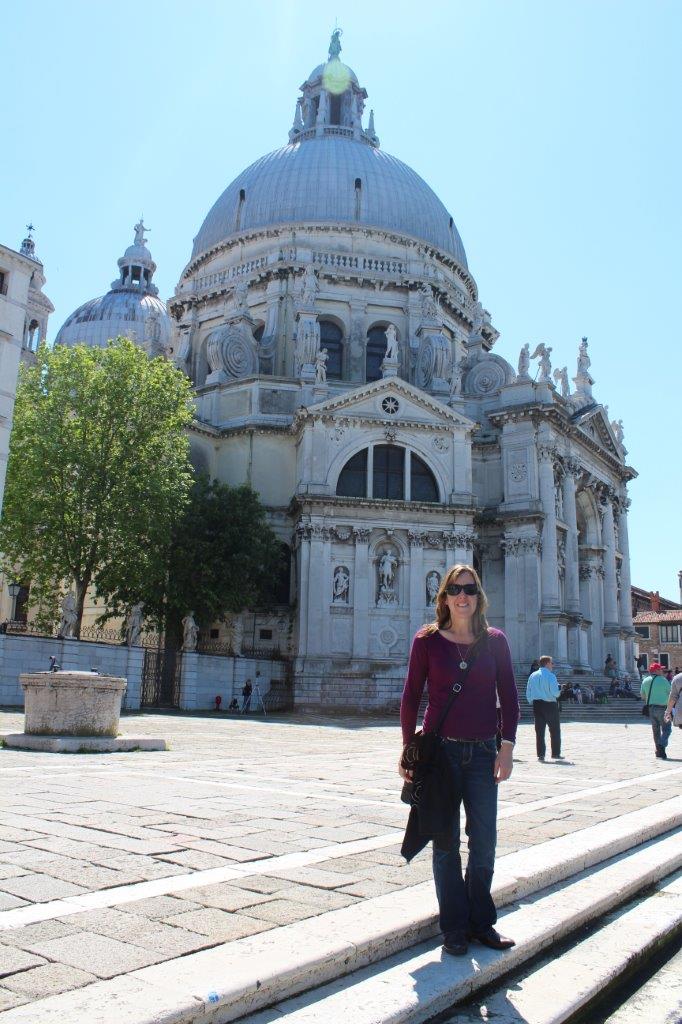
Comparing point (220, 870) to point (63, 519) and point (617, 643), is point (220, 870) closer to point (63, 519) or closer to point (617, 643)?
point (63, 519)

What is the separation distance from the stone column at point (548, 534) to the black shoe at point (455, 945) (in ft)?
116

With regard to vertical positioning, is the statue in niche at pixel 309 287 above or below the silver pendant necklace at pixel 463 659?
above

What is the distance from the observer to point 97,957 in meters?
3.45

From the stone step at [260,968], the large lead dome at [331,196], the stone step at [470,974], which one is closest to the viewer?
the stone step at [260,968]

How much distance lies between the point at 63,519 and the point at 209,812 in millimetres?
22780

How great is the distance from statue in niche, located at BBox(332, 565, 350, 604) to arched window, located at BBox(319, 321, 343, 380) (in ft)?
39.0

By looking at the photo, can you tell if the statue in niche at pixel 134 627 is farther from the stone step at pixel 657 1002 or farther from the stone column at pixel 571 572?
the stone step at pixel 657 1002

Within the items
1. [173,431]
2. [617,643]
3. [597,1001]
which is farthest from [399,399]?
[597,1001]

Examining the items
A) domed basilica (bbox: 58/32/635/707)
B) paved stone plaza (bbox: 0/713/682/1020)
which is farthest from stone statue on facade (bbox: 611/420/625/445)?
paved stone plaza (bbox: 0/713/682/1020)

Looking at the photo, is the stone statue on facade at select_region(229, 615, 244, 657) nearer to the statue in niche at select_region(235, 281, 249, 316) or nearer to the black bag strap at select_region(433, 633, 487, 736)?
the statue in niche at select_region(235, 281, 249, 316)

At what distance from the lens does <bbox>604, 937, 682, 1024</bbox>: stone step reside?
372 centimetres

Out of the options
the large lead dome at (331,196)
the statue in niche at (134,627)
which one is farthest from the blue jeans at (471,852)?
the large lead dome at (331,196)

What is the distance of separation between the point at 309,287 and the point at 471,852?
39639 millimetres

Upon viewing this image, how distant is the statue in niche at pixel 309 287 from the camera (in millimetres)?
41594
